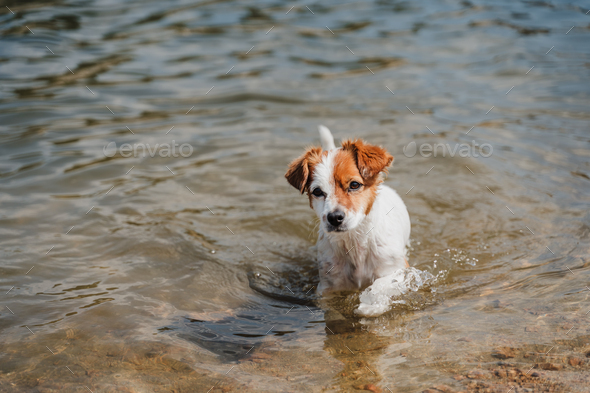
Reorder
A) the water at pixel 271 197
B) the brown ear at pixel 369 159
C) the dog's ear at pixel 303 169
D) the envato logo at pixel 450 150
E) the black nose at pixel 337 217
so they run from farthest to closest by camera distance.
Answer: the envato logo at pixel 450 150
the dog's ear at pixel 303 169
the brown ear at pixel 369 159
the black nose at pixel 337 217
the water at pixel 271 197

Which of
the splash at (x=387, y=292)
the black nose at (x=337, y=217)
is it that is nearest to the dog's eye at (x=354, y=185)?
the black nose at (x=337, y=217)

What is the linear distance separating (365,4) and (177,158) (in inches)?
372

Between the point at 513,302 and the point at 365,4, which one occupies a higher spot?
the point at 365,4

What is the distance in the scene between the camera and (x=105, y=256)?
5.53 metres

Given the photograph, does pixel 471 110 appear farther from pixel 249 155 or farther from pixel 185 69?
pixel 185 69

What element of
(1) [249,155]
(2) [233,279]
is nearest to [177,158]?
(1) [249,155]

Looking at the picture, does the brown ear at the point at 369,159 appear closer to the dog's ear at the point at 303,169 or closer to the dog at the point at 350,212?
the dog at the point at 350,212

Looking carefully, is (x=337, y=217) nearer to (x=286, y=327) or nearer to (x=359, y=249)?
(x=359, y=249)

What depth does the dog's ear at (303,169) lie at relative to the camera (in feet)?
14.9

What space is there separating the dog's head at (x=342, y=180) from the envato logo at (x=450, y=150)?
11.3ft

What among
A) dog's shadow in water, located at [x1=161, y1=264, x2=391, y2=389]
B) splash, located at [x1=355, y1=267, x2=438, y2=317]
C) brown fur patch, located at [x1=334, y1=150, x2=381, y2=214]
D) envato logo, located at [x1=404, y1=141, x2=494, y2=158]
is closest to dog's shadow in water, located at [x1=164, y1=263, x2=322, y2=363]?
dog's shadow in water, located at [x1=161, y1=264, x2=391, y2=389]

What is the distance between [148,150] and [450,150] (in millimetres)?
4721

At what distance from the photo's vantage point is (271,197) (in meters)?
7.02

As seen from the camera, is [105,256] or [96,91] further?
[96,91]
